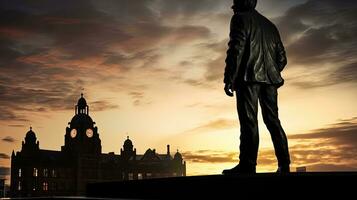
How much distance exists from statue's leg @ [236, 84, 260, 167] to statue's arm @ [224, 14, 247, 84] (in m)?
0.28

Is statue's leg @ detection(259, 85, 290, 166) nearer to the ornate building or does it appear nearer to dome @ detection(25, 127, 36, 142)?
the ornate building

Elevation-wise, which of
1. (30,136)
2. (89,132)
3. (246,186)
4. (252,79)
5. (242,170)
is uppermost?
(89,132)

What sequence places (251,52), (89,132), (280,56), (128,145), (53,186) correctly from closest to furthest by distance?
(251,52), (280,56), (53,186), (89,132), (128,145)

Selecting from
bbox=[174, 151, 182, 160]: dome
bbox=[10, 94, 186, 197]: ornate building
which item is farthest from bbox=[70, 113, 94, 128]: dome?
bbox=[174, 151, 182, 160]: dome

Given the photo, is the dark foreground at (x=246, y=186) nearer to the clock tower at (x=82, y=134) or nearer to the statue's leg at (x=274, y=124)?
the statue's leg at (x=274, y=124)

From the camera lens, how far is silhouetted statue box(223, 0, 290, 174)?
292 inches

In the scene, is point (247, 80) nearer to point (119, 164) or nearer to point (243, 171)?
point (243, 171)

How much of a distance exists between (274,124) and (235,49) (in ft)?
4.31

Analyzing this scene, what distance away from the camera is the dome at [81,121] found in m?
94.2

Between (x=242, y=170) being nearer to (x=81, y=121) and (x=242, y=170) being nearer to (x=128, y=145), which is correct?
(x=81, y=121)

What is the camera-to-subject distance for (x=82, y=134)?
95000 millimetres

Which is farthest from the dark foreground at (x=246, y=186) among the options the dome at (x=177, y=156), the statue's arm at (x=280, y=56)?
the dome at (x=177, y=156)

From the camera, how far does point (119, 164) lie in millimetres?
106000

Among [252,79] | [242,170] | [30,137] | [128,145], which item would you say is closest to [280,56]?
[252,79]
